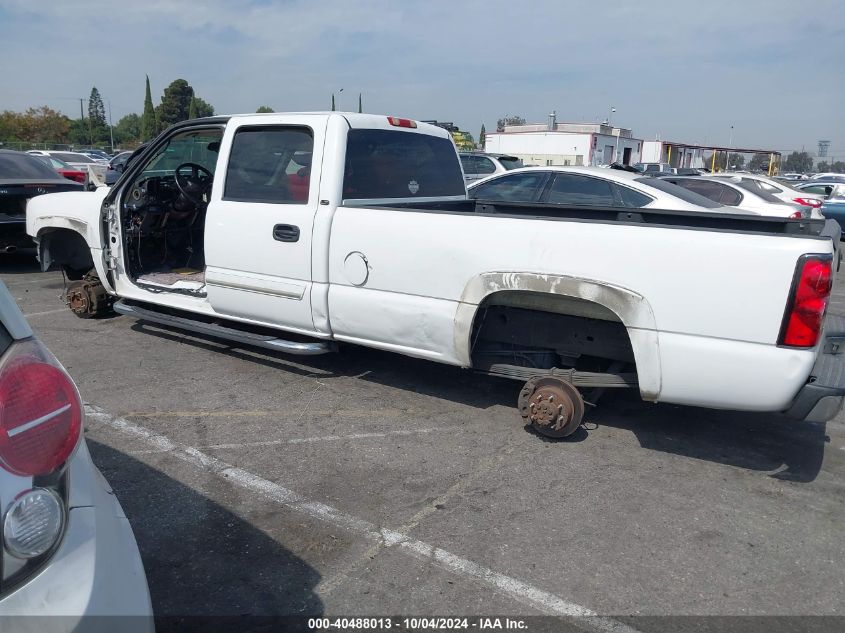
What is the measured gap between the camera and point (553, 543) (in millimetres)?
3270

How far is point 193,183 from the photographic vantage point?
6500 mm

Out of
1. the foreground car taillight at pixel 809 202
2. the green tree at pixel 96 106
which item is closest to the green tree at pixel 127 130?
the green tree at pixel 96 106

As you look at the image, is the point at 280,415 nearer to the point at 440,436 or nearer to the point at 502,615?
the point at 440,436

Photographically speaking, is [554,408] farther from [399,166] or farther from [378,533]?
[399,166]

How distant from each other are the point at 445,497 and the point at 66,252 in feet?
17.9

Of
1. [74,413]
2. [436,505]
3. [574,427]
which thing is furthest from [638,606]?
[74,413]

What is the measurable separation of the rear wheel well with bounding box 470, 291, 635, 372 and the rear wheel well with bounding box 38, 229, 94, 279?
182 inches

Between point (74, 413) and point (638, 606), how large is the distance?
225 centimetres

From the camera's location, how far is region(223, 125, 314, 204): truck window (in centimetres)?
498

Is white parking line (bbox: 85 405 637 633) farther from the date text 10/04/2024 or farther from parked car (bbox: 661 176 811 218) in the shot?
parked car (bbox: 661 176 811 218)

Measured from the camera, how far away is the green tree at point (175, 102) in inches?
3034

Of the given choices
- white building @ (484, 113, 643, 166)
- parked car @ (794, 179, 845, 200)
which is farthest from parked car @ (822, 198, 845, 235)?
white building @ (484, 113, 643, 166)

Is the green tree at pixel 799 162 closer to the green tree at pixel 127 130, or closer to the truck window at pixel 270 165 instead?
the green tree at pixel 127 130

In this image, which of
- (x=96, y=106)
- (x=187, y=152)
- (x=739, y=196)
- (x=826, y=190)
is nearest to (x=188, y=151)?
(x=187, y=152)
